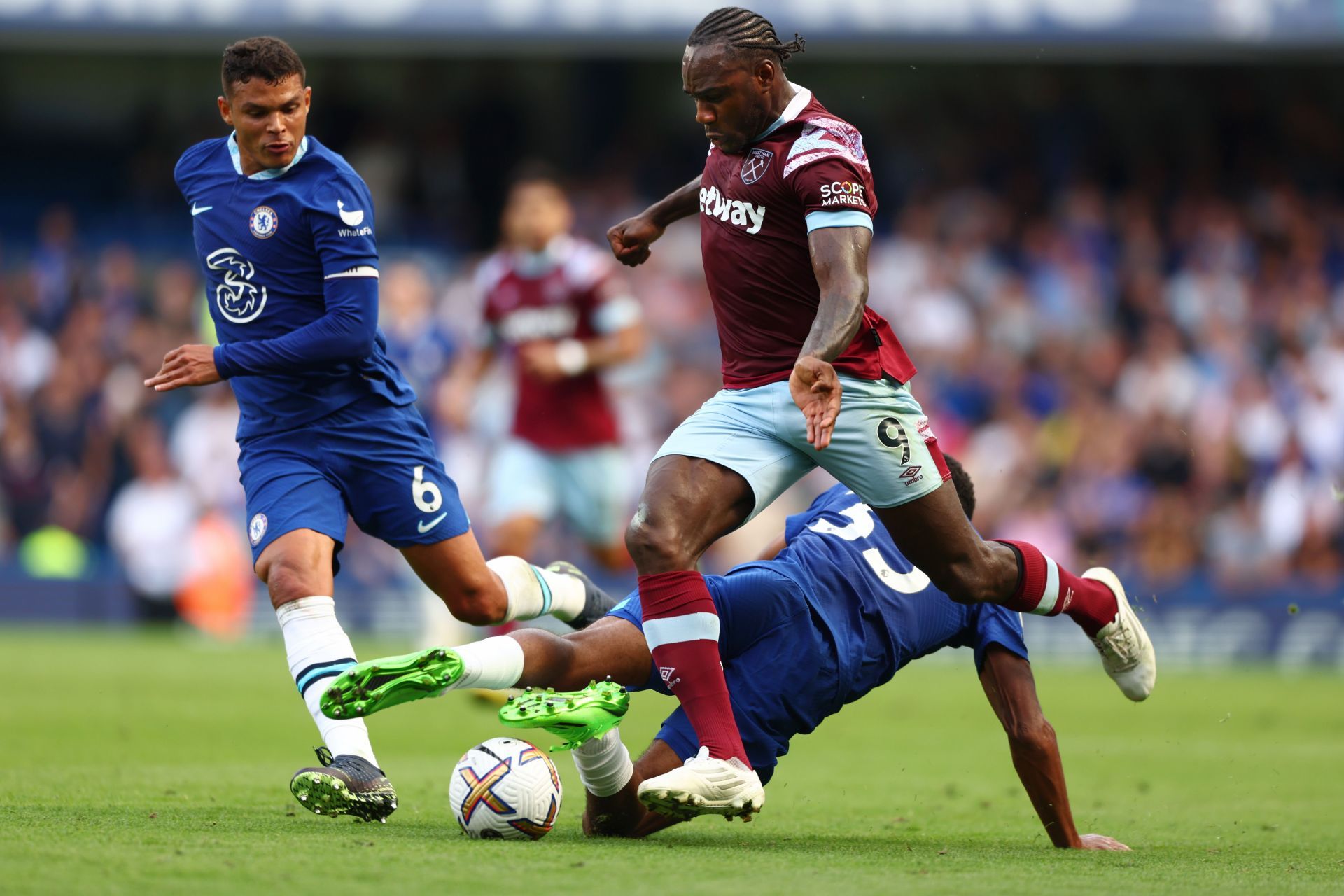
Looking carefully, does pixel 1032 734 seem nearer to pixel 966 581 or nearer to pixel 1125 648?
pixel 966 581

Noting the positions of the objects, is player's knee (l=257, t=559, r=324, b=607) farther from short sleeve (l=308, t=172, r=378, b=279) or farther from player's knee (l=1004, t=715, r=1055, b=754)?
player's knee (l=1004, t=715, r=1055, b=754)

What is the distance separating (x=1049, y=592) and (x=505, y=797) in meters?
2.00

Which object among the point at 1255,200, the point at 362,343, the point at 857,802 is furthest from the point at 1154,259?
the point at 362,343

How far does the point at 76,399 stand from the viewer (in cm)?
1741

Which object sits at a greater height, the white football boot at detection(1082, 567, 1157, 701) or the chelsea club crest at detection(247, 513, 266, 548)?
the chelsea club crest at detection(247, 513, 266, 548)

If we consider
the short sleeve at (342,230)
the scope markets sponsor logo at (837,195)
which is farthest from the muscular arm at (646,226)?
the scope markets sponsor logo at (837,195)

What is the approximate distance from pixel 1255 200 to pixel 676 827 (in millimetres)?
15571

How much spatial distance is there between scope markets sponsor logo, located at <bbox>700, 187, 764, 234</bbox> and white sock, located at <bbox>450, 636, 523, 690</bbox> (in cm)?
156

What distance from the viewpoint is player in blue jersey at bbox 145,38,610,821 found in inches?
226

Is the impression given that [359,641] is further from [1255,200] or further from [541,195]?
[1255,200]

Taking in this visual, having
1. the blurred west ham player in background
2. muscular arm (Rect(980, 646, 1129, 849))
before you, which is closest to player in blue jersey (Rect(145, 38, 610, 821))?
muscular arm (Rect(980, 646, 1129, 849))

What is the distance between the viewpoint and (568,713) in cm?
488

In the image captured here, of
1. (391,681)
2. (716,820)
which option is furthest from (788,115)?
(716,820)

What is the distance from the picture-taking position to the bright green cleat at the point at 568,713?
15.9 feet
